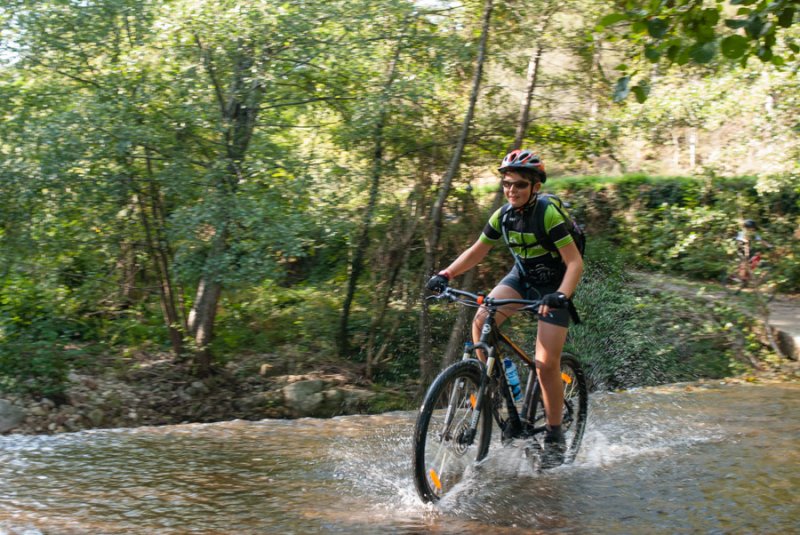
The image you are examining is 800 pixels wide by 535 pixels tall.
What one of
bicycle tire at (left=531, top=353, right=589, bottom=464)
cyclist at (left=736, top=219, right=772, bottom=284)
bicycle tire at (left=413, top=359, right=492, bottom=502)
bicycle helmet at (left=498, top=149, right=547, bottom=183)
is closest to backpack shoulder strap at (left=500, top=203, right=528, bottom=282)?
bicycle helmet at (left=498, top=149, right=547, bottom=183)

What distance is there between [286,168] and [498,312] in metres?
4.89

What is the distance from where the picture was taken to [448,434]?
16.5ft

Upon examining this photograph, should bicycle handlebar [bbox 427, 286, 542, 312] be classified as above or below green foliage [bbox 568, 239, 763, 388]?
above

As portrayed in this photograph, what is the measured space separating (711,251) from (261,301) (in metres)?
8.34

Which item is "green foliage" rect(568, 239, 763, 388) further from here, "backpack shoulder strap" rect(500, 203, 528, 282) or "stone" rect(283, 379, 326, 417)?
"backpack shoulder strap" rect(500, 203, 528, 282)

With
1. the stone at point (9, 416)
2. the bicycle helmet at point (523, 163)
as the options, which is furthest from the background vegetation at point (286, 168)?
the bicycle helmet at point (523, 163)

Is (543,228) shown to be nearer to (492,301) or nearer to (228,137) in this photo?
(492,301)

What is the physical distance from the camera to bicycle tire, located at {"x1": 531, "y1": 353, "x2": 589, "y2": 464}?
20.1ft

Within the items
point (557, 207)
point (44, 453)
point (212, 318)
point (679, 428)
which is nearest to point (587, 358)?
point (679, 428)

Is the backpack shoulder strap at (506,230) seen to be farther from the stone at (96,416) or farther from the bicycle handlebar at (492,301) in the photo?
the stone at (96,416)

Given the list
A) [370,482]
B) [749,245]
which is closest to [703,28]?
[370,482]

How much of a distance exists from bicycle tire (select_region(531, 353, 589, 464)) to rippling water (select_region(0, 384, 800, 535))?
0.14 meters

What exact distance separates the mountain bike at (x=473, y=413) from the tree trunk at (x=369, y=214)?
16.4ft

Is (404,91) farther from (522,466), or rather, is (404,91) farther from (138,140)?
(522,466)
